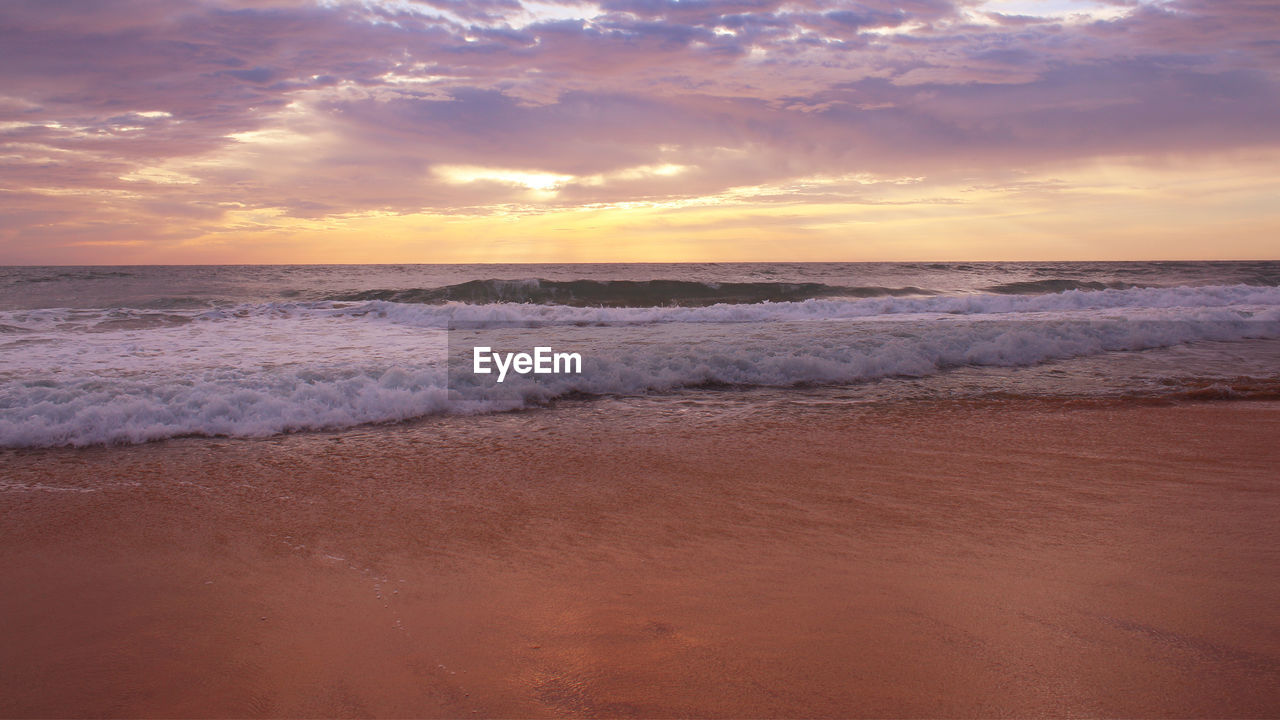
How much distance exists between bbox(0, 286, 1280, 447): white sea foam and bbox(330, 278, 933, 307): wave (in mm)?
4546

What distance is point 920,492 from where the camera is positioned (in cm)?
420

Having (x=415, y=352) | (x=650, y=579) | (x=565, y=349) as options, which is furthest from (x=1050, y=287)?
(x=650, y=579)

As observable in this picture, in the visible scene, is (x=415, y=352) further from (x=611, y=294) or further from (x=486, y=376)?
(x=611, y=294)

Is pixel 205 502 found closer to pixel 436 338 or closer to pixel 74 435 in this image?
pixel 74 435

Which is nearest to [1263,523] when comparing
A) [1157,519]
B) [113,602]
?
[1157,519]

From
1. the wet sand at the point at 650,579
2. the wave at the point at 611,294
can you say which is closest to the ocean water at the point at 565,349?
the wet sand at the point at 650,579

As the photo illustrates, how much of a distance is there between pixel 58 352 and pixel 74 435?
454 cm

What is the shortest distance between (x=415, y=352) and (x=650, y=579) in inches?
283

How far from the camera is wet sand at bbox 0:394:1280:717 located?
230 cm

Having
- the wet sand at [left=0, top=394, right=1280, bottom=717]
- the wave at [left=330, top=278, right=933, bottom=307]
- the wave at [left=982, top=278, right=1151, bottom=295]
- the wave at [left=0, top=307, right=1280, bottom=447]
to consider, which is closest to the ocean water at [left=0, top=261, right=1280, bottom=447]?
the wave at [left=0, top=307, right=1280, bottom=447]

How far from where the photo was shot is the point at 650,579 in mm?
3092

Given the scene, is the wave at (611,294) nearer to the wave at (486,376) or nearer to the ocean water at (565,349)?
the ocean water at (565,349)

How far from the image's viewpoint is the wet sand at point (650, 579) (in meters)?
2.30

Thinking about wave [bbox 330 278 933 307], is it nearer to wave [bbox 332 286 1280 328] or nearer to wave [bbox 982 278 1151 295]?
wave [bbox 332 286 1280 328]
